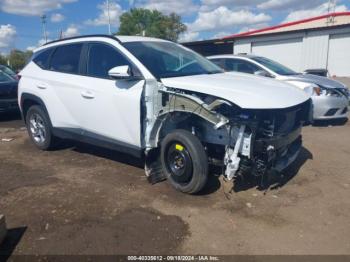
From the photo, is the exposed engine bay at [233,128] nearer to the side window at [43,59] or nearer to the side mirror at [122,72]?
the side mirror at [122,72]

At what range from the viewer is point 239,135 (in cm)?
401

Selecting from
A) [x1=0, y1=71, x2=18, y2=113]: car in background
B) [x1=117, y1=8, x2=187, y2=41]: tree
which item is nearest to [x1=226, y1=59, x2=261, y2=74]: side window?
[x1=0, y1=71, x2=18, y2=113]: car in background

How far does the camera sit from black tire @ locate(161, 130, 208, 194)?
4.27 metres

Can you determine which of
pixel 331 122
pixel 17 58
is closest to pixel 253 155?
pixel 331 122

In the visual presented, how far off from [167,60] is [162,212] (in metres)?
2.16

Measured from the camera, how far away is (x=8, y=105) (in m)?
10.1

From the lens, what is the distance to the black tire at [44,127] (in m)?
6.28

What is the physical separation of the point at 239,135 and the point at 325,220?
1.32 meters

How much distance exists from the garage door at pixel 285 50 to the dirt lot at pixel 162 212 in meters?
15.8

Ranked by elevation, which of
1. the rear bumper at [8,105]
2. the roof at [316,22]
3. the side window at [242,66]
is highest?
the roof at [316,22]

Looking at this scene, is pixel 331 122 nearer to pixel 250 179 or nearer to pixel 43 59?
pixel 250 179

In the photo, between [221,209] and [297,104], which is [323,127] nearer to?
[297,104]

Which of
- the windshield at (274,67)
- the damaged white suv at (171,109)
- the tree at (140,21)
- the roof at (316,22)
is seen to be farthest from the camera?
the tree at (140,21)

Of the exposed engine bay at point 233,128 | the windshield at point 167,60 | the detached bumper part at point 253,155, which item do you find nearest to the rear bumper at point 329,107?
the windshield at point 167,60
